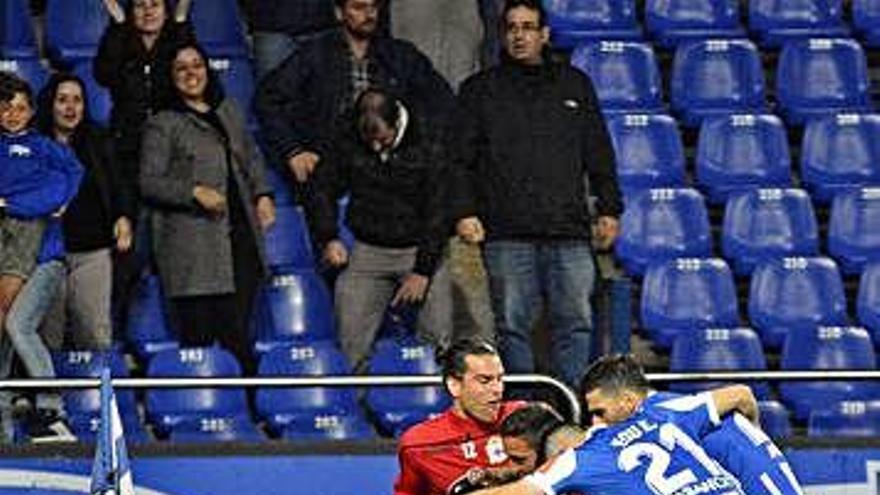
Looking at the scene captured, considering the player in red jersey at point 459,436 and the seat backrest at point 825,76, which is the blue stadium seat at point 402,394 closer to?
the player in red jersey at point 459,436

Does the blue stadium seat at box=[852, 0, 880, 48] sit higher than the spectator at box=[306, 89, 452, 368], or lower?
higher

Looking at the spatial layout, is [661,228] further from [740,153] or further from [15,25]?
[15,25]

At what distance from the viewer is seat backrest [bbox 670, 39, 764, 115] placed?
17.2 meters

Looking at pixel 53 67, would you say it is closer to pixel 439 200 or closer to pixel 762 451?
pixel 439 200

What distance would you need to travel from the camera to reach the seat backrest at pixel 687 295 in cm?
1591

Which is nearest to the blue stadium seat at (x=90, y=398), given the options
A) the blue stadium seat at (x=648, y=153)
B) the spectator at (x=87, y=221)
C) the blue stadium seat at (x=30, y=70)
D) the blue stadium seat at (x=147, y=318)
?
the spectator at (x=87, y=221)

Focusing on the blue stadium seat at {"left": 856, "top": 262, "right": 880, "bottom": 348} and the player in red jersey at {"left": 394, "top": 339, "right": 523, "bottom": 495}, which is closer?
the player in red jersey at {"left": 394, "top": 339, "right": 523, "bottom": 495}

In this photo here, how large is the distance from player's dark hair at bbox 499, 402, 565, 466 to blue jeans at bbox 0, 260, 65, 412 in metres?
3.74

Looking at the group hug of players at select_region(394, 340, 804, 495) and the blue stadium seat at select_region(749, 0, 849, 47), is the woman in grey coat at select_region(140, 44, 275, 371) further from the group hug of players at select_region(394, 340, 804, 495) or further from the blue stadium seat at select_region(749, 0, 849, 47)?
the blue stadium seat at select_region(749, 0, 849, 47)

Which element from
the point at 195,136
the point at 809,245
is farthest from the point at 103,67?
the point at 809,245

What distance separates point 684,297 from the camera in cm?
1595

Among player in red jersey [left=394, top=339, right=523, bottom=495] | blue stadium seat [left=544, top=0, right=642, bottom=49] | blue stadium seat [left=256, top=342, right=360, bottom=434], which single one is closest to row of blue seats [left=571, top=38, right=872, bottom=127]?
blue stadium seat [left=544, top=0, right=642, bottom=49]

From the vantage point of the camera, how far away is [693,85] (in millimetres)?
17188

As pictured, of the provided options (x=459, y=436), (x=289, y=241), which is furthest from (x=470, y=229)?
(x=459, y=436)
